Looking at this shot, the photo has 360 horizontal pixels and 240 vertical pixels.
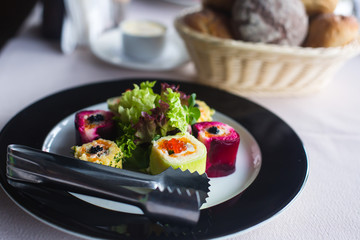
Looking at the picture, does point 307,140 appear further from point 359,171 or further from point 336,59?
point 336,59

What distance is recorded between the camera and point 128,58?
1.49m

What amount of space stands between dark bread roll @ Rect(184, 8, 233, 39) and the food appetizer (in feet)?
1.17

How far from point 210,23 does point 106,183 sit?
75cm

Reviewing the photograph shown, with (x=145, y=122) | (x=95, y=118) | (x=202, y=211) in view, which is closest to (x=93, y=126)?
(x=95, y=118)

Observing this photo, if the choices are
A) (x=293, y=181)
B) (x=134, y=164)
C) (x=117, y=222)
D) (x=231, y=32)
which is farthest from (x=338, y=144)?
(x=117, y=222)

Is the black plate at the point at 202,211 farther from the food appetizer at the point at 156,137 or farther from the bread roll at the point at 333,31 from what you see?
the bread roll at the point at 333,31

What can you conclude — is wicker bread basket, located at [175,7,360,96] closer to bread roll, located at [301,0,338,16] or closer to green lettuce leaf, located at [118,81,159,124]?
bread roll, located at [301,0,338,16]

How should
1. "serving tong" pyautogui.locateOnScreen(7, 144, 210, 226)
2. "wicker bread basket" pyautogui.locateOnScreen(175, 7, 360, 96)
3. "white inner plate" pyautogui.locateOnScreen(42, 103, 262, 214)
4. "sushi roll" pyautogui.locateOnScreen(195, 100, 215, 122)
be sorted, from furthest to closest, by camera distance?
"wicker bread basket" pyautogui.locateOnScreen(175, 7, 360, 96) < "sushi roll" pyautogui.locateOnScreen(195, 100, 215, 122) < "white inner plate" pyautogui.locateOnScreen(42, 103, 262, 214) < "serving tong" pyautogui.locateOnScreen(7, 144, 210, 226)

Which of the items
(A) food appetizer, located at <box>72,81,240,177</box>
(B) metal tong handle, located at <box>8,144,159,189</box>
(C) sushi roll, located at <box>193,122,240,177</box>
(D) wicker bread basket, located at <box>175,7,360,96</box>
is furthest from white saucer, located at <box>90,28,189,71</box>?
(B) metal tong handle, located at <box>8,144,159,189</box>

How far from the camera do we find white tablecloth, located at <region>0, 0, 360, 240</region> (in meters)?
0.74

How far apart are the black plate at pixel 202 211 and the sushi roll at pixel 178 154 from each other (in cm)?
11

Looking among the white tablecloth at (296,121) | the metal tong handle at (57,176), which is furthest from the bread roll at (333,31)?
the metal tong handle at (57,176)

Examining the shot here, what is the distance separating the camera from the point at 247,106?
3.60 feet

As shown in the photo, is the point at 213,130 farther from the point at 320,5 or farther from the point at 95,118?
the point at 320,5
